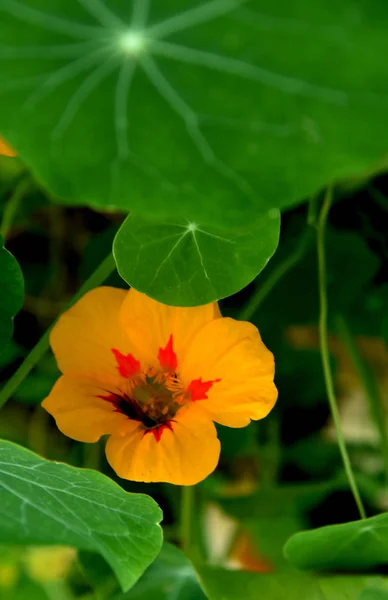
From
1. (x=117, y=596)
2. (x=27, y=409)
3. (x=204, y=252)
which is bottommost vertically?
(x=117, y=596)

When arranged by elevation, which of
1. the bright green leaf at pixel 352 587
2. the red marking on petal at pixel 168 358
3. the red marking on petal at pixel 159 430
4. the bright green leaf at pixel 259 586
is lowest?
the bright green leaf at pixel 352 587

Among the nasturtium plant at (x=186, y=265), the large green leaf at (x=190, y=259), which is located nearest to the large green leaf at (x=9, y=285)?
the nasturtium plant at (x=186, y=265)

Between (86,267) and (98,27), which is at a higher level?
(86,267)

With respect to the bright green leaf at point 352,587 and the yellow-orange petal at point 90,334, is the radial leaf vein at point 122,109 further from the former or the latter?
the bright green leaf at point 352,587

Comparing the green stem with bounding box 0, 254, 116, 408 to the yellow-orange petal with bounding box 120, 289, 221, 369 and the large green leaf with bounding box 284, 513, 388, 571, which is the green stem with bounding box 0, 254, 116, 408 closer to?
the yellow-orange petal with bounding box 120, 289, 221, 369

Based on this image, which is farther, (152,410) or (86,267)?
(86,267)

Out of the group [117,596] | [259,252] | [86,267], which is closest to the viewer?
[259,252]

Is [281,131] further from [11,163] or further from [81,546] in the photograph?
[11,163]

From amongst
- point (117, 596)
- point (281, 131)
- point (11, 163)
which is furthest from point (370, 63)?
point (11, 163)
